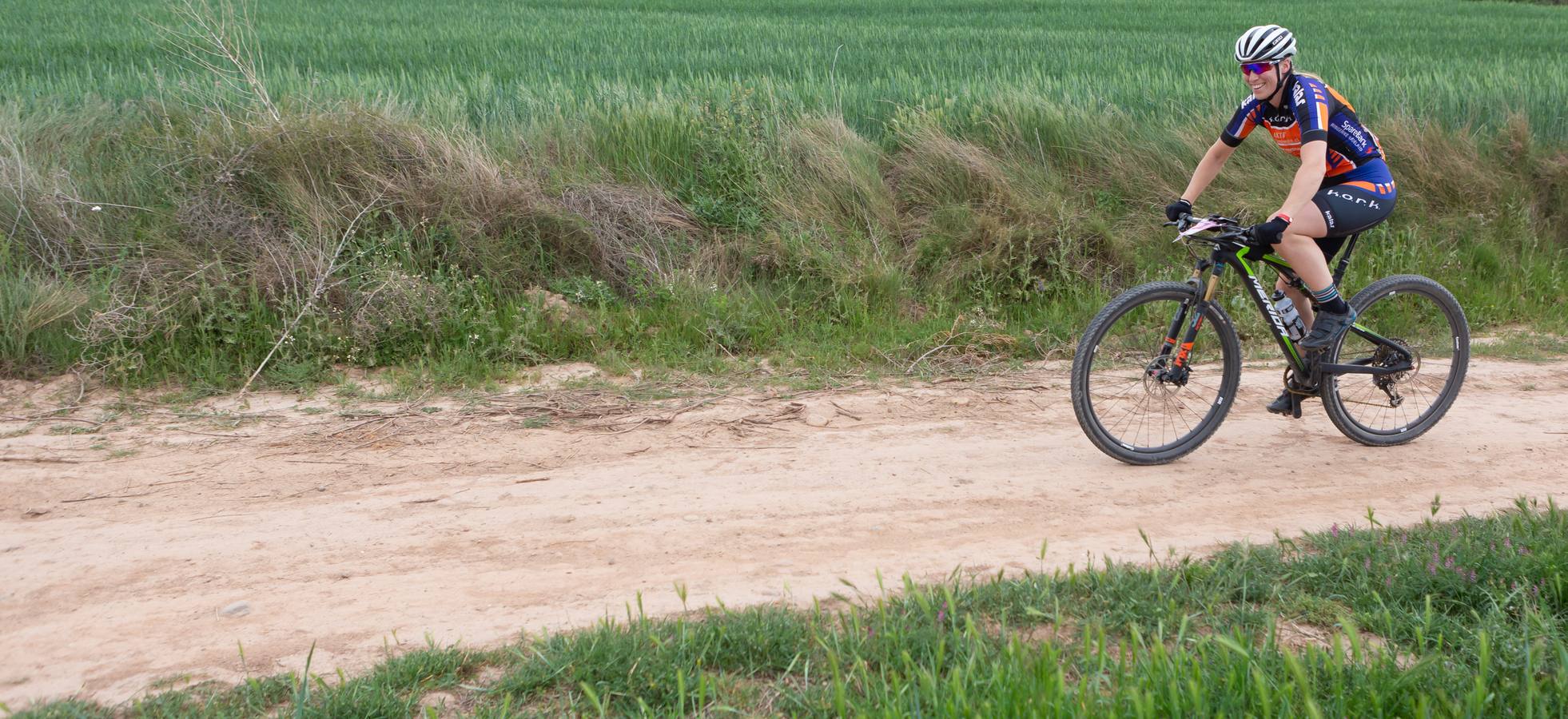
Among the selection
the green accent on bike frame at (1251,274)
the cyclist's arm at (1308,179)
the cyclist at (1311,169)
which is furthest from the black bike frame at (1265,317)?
the cyclist's arm at (1308,179)

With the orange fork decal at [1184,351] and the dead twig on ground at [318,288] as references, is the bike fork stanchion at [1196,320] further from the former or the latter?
the dead twig on ground at [318,288]

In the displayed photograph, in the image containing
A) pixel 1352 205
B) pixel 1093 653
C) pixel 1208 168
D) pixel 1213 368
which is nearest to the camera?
pixel 1093 653

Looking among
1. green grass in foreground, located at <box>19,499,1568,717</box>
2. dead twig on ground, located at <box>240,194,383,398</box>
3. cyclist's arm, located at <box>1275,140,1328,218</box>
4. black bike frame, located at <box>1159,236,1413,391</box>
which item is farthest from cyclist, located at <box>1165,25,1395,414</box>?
dead twig on ground, located at <box>240,194,383,398</box>

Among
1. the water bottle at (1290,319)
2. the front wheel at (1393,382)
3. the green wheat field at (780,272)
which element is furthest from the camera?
→ the front wheel at (1393,382)

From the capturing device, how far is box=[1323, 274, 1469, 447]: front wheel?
19.2 feet

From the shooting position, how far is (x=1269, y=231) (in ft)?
16.9

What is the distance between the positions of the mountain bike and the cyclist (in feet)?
0.47

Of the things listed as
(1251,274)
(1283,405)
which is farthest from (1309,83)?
(1283,405)

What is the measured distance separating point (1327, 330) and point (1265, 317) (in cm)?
30

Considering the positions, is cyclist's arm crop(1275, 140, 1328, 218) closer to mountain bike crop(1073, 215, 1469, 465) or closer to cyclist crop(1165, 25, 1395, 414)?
cyclist crop(1165, 25, 1395, 414)

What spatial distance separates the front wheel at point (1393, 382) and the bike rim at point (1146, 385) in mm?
730

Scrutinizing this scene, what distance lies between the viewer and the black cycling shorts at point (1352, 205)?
543cm

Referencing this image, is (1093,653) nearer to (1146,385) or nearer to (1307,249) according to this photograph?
(1146,385)

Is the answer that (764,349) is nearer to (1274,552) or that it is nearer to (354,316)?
(354,316)
